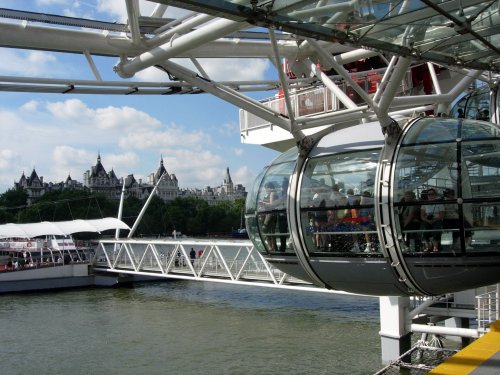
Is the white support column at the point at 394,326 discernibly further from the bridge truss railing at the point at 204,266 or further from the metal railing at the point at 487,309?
the bridge truss railing at the point at 204,266

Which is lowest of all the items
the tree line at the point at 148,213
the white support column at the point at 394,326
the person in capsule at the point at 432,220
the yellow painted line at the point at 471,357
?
the white support column at the point at 394,326

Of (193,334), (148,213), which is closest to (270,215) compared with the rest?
(193,334)

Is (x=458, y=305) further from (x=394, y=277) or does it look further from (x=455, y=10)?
(x=455, y=10)

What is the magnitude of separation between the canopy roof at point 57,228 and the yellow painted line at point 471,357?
1653 inches

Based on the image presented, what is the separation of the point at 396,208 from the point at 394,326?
10116 millimetres

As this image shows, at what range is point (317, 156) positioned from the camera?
27.7 feet

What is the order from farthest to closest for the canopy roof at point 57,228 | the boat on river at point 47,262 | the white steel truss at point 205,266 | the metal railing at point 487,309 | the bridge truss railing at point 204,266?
the canopy roof at point 57,228, the boat on river at point 47,262, the bridge truss railing at point 204,266, the white steel truss at point 205,266, the metal railing at point 487,309

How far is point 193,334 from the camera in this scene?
2445 cm

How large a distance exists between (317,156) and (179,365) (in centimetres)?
1259

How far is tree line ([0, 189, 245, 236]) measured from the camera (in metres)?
118

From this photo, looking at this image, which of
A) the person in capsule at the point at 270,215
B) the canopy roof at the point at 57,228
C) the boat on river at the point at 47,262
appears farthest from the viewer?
the canopy roof at the point at 57,228

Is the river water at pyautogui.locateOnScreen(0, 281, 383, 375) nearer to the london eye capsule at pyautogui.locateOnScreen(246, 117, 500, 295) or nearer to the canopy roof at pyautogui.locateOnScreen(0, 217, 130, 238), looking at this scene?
the london eye capsule at pyautogui.locateOnScreen(246, 117, 500, 295)

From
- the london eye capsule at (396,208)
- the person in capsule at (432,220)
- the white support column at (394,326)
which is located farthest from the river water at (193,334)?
the person in capsule at (432,220)

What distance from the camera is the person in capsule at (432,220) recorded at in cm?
745
